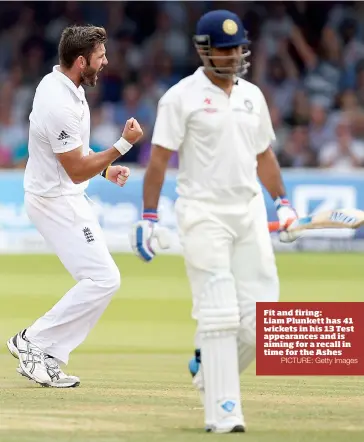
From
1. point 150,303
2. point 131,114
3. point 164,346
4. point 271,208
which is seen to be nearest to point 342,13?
point 131,114

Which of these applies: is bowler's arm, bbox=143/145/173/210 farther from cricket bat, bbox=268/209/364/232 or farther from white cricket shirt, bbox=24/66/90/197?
white cricket shirt, bbox=24/66/90/197

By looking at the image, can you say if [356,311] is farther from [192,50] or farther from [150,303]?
[192,50]

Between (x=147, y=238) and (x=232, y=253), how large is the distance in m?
0.37

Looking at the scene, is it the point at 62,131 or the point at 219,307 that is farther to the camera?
the point at 62,131

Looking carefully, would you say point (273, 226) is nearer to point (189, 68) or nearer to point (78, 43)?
point (78, 43)

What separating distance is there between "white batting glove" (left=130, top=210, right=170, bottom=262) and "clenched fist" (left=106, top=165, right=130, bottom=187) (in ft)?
5.68

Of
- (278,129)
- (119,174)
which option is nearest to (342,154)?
(278,129)

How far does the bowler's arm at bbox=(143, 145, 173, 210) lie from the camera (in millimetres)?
5543

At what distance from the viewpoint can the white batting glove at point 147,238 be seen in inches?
218

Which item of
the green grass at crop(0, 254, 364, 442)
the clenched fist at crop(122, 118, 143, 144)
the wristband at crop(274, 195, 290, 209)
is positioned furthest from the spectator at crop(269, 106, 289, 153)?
the wristband at crop(274, 195, 290, 209)

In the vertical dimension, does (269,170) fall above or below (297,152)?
above

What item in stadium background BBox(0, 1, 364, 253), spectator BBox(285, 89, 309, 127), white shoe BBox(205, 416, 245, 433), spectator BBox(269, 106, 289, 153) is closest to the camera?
white shoe BBox(205, 416, 245, 433)

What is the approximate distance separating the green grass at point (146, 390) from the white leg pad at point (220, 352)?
0.37 feet

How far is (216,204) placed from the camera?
5602mm
